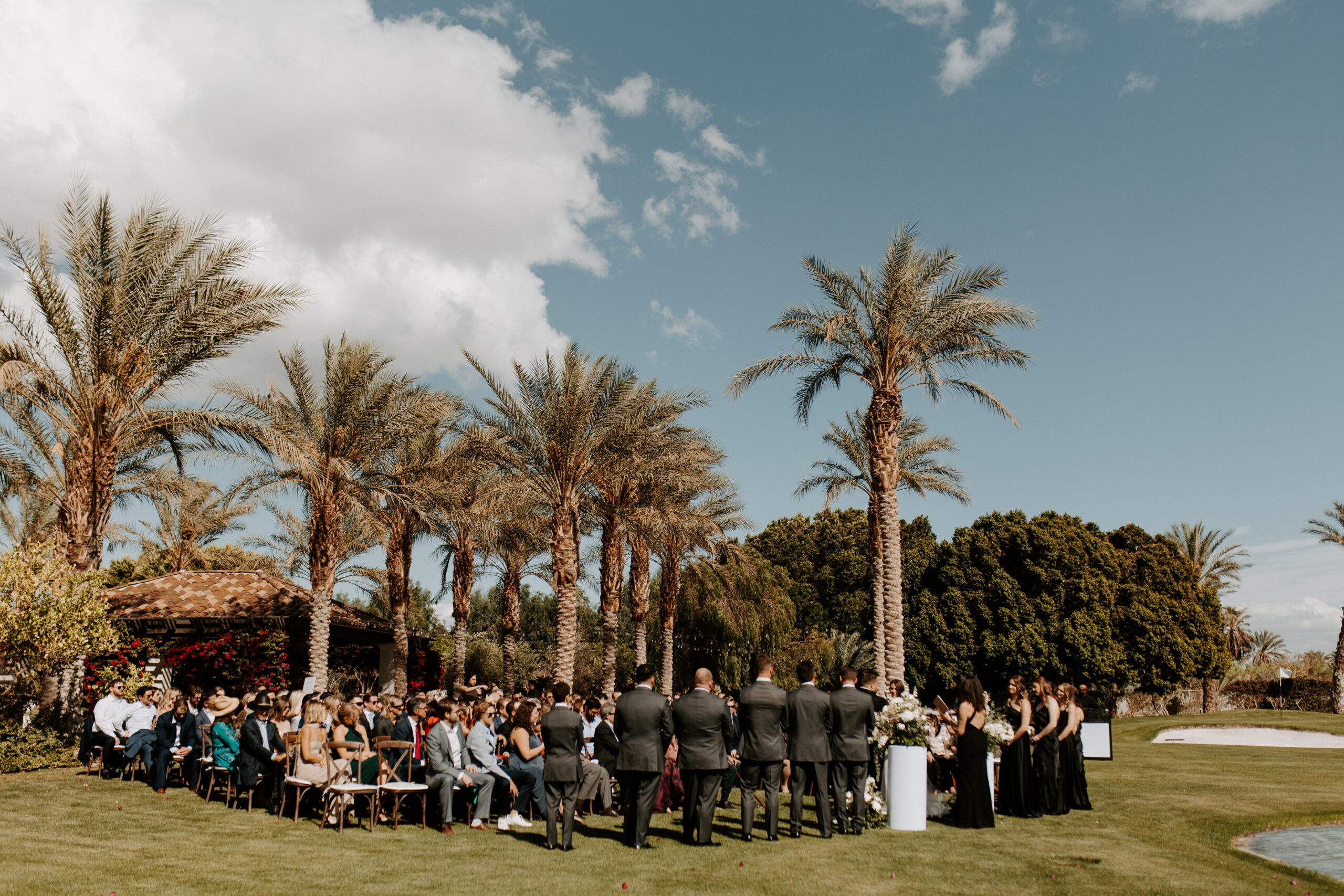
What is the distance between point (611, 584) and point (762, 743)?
55.6ft

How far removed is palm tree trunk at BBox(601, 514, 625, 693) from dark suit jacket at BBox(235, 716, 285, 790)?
14.1 metres

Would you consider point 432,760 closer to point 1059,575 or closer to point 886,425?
point 886,425

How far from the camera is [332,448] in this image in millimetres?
20234

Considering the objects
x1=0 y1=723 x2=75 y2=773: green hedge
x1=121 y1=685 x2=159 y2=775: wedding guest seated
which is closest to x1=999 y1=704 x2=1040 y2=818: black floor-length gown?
x1=121 y1=685 x2=159 y2=775: wedding guest seated

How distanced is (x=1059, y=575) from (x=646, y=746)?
3462 centimetres

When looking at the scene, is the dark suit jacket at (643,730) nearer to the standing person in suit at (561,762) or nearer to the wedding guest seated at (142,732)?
the standing person in suit at (561,762)

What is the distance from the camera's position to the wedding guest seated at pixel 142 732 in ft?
42.3

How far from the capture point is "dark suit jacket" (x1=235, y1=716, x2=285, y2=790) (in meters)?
10.7

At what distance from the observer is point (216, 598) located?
23.6 metres

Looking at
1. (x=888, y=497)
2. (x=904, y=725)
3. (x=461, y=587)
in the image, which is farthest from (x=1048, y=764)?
(x=461, y=587)

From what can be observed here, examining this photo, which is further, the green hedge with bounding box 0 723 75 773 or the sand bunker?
the sand bunker

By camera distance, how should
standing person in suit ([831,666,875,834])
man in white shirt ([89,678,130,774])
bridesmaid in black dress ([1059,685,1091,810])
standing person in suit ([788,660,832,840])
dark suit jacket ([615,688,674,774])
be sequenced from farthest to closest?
man in white shirt ([89,678,130,774]) → bridesmaid in black dress ([1059,685,1091,810]) → standing person in suit ([831,666,875,834]) → standing person in suit ([788,660,832,840]) → dark suit jacket ([615,688,674,774])

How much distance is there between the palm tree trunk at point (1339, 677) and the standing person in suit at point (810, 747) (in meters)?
41.5

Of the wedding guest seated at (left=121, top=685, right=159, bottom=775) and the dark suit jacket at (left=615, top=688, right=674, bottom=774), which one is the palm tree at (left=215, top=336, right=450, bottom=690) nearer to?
the wedding guest seated at (left=121, top=685, right=159, bottom=775)
